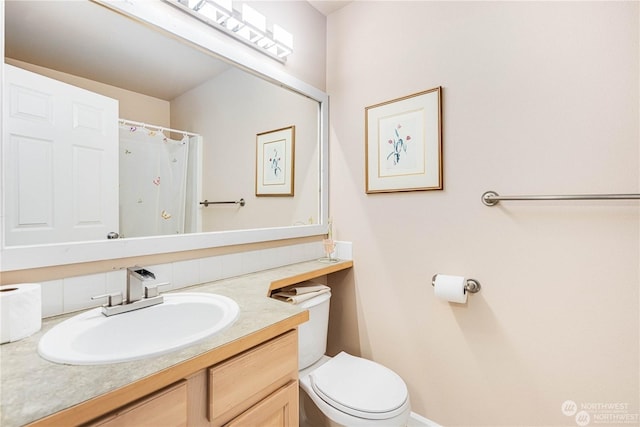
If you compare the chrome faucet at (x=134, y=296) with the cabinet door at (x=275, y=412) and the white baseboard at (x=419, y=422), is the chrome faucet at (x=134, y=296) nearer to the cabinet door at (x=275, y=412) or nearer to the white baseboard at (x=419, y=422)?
the cabinet door at (x=275, y=412)

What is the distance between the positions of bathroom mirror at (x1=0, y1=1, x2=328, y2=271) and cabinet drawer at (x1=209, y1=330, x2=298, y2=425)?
57cm

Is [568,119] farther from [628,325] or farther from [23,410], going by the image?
[23,410]

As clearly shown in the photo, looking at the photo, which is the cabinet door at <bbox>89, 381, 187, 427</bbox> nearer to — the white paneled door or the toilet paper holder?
the white paneled door

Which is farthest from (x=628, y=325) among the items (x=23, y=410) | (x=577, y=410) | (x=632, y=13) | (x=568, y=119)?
(x=23, y=410)

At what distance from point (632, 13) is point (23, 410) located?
191cm

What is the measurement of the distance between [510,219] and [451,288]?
0.38 m

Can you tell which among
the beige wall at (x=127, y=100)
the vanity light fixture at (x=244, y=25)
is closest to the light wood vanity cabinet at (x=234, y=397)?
the beige wall at (x=127, y=100)

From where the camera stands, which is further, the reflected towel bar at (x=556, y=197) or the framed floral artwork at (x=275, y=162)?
the framed floral artwork at (x=275, y=162)

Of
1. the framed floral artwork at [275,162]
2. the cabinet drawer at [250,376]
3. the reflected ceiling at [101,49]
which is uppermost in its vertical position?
the reflected ceiling at [101,49]

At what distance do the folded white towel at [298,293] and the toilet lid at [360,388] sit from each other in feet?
1.08

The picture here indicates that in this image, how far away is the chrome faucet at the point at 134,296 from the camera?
887 mm

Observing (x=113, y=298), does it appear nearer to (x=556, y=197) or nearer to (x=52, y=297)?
(x=52, y=297)

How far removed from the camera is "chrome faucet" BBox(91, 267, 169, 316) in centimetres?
89

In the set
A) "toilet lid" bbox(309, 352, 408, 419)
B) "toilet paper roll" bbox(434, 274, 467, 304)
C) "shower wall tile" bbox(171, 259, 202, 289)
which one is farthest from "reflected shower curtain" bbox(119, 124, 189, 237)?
"toilet paper roll" bbox(434, 274, 467, 304)
